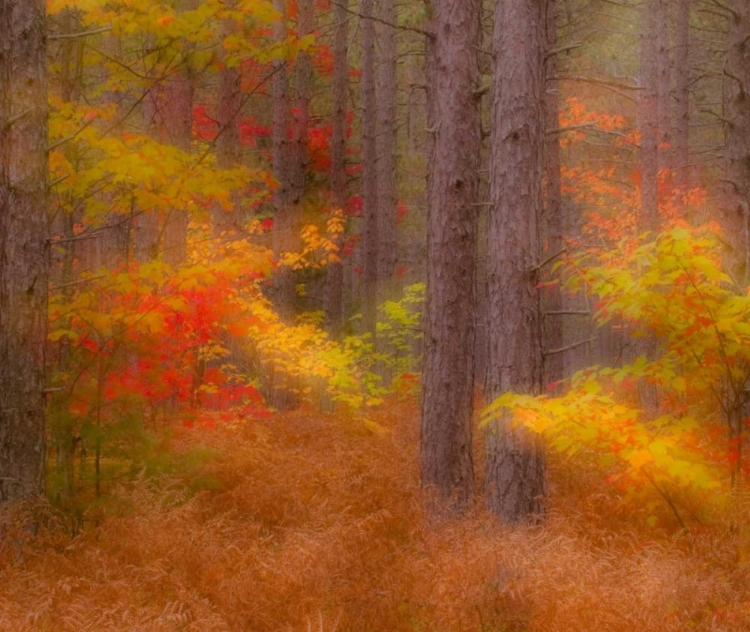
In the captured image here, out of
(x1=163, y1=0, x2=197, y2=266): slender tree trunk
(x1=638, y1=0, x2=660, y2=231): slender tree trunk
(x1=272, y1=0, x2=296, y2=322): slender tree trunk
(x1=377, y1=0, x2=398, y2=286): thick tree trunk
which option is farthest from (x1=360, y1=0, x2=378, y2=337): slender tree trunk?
(x1=163, y1=0, x2=197, y2=266): slender tree trunk

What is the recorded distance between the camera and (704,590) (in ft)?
16.1

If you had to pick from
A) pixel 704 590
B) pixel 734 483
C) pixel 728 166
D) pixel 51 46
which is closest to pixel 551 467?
pixel 734 483

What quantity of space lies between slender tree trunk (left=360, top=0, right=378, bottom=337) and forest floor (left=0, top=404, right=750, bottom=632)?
10.8 m

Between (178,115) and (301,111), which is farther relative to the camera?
(301,111)

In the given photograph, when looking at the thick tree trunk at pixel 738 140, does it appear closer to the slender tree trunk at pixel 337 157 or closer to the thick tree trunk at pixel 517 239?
the thick tree trunk at pixel 517 239

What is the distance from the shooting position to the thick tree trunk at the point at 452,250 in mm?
8023

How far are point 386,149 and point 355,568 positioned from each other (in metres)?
14.8

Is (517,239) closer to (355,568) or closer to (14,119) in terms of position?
(355,568)

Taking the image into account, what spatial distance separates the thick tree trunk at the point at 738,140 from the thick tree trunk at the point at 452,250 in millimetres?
3354

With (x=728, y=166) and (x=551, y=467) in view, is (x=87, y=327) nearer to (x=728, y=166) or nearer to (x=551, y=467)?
(x=551, y=467)

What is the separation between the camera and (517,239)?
279 inches

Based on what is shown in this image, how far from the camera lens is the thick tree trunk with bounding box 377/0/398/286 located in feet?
61.8

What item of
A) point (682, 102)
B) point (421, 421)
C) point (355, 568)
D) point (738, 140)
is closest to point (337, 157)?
point (682, 102)

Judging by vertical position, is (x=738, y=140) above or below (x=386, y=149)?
below
